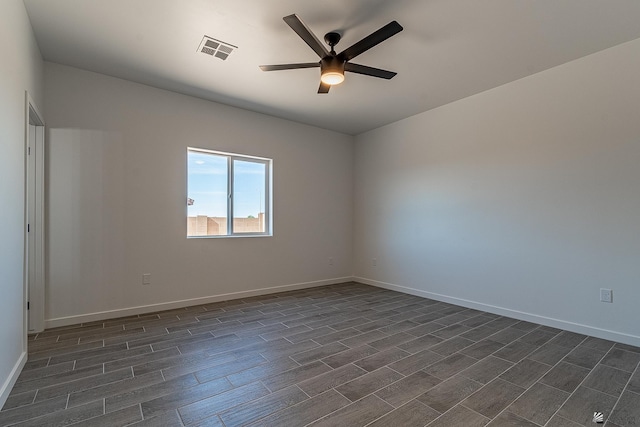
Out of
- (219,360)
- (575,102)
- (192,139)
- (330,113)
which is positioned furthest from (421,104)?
(219,360)

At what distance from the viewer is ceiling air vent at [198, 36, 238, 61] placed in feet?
9.27

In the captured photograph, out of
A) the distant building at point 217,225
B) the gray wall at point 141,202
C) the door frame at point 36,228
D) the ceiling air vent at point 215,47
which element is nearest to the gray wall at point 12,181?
the door frame at point 36,228

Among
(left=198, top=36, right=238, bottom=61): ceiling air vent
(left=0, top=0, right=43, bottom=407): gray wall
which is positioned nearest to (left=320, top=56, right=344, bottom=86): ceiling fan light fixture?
(left=198, top=36, right=238, bottom=61): ceiling air vent

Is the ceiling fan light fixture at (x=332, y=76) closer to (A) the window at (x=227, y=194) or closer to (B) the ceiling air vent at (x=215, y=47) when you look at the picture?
(B) the ceiling air vent at (x=215, y=47)

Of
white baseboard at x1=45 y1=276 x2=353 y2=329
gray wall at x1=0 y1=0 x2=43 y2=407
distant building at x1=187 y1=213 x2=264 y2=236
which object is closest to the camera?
gray wall at x1=0 y1=0 x2=43 y2=407

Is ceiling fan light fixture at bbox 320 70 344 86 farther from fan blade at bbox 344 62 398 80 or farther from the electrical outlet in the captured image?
the electrical outlet

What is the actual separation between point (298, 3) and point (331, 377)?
9.27 feet

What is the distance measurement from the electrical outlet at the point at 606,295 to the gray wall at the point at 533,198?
1.5 inches

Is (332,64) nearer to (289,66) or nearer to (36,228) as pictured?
(289,66)

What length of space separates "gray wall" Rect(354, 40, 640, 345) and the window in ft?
7.19

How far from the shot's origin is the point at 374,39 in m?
2.30

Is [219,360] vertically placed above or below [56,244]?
below

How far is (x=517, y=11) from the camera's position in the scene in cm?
241

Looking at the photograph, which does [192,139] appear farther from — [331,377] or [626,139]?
[626,139]
